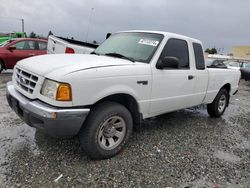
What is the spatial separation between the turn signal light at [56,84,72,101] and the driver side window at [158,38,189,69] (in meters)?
1.74

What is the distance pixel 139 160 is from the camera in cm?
345

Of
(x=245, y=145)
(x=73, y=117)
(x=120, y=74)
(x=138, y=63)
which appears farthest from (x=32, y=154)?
(x=245, y=145)

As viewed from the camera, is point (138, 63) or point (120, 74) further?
point (138, 63)

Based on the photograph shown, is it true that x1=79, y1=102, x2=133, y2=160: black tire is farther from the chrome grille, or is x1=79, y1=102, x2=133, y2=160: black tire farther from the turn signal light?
the chrome grille

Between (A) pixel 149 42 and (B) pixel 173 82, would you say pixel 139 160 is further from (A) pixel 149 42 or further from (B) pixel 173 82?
(A) pixel 149 42

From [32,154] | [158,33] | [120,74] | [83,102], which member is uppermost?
→ [158,33]

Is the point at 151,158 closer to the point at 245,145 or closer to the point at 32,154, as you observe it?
the point at 32,154

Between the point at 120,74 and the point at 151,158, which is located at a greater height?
the point at 120,74

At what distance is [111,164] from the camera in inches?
129

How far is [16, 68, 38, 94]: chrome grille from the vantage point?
308cm

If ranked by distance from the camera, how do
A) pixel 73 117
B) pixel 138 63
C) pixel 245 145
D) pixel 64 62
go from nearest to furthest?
pixel 73 117 < pixel 64 62 < pixel 138 63 < pixel 245 145

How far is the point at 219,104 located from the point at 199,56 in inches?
69.3

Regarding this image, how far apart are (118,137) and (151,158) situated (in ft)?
1.93

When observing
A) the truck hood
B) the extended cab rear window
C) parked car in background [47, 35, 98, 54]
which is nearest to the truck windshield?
the truck hood
